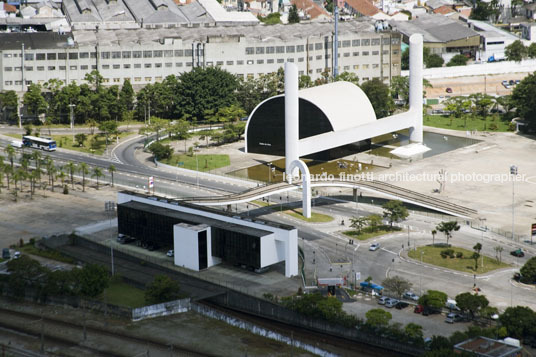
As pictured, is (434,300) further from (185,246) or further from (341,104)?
(341,104)

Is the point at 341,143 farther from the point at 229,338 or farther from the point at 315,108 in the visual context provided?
the point at 229,338

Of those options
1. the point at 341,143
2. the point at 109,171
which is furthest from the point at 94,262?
the point at 341,143

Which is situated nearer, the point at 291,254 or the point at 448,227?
the point at 291,254

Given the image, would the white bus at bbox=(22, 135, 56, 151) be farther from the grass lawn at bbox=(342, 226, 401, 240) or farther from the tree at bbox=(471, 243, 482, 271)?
the tree at bbox=(471, 243, 482, 271)

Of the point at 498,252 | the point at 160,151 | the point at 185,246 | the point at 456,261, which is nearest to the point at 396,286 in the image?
the point at 456,261

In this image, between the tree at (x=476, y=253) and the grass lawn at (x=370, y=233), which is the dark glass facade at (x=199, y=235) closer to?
the grass lawn at (x=370, y=233)

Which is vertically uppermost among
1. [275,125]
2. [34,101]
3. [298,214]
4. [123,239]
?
[34,101]

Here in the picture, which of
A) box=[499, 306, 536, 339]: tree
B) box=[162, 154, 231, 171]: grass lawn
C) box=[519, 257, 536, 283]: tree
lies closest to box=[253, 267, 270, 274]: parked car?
box=[519, 257, 536, 283]: tree

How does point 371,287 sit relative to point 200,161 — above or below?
below
